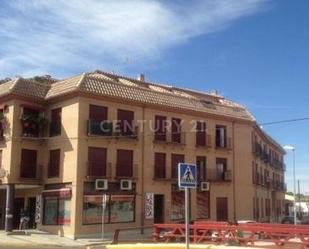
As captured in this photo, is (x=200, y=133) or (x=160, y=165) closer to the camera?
(x=160, y=165)

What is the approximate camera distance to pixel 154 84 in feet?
157

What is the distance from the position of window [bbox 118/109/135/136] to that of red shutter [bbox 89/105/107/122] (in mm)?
1259

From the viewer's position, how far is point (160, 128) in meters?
41.3

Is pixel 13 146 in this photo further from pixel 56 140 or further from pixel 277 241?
pixel 277 241

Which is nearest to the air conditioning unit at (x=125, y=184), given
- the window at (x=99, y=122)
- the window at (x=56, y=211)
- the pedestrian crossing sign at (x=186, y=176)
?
the window at (x=99, y=122)

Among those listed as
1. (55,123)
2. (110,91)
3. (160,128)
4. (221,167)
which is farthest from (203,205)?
(55,123)

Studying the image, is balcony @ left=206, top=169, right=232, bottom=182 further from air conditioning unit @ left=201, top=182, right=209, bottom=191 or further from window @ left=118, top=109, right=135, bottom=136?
window @ left=118, top=109, right=135, bottom=136

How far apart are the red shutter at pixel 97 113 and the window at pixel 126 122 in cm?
126

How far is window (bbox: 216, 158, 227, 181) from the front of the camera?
146 feet

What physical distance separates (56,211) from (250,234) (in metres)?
18.9

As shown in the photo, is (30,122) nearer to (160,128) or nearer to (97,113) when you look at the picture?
(97,113)

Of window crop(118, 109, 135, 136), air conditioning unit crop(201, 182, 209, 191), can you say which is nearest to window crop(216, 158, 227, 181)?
air conditioning unit crop(201, 182, 209, 191)

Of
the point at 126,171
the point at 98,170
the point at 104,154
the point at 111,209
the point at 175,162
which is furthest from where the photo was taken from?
the point at 175,162

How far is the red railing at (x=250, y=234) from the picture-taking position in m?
19.3
